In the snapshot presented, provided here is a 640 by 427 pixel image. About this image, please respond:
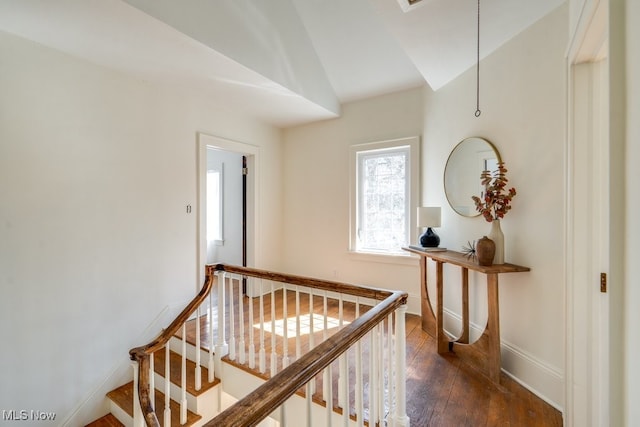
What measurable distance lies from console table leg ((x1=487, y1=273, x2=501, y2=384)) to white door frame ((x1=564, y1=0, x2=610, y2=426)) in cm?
44

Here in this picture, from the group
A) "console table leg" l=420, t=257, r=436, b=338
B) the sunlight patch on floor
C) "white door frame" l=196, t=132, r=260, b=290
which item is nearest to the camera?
"console table leg" l=420, t=257, r=436, b=338

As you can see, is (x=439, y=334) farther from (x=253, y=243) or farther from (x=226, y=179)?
(x=226, y=179)

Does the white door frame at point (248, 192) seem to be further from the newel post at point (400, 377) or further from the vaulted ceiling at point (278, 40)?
the newel post at point (400, 377)

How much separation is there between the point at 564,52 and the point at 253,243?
3.53 meters

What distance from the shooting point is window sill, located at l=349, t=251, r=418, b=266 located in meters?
3.35

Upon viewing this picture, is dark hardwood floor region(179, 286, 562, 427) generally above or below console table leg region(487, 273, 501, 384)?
below

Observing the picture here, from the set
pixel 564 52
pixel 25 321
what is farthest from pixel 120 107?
pixel 564 52

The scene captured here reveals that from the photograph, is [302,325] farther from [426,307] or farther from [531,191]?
[531,191]

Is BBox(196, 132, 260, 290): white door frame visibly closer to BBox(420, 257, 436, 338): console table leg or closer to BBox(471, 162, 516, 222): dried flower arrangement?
BBox(420, 257, 436, 338): console table leg

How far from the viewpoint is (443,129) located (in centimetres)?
288

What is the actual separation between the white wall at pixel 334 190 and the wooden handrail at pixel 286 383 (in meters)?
2.45

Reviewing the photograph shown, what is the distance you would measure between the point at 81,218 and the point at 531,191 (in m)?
3.43

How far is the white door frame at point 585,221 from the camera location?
4.67 feet
